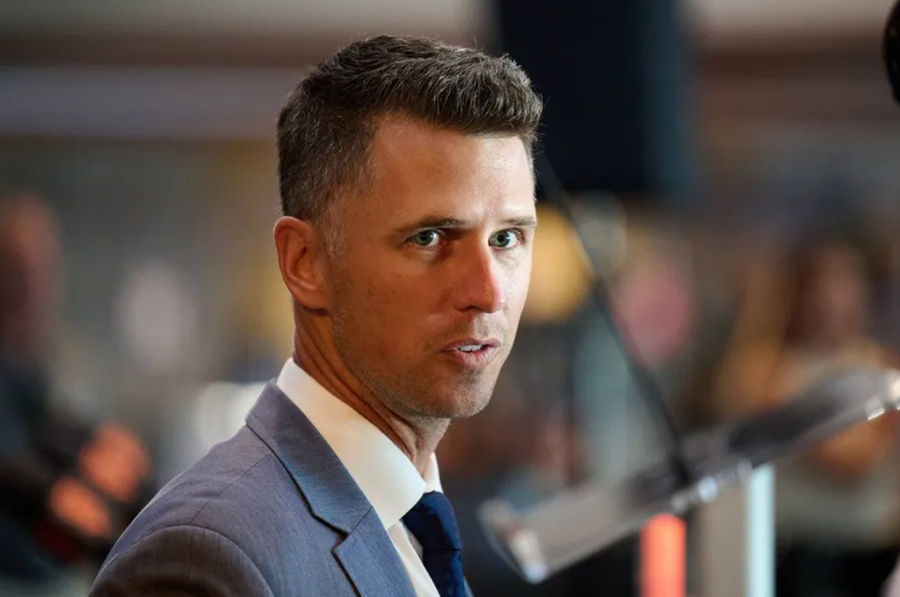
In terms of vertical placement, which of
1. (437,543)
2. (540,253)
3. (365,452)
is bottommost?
(540,253)

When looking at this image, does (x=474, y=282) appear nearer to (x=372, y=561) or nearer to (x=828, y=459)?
(x=372, y=561)

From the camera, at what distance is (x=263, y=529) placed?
1.22m

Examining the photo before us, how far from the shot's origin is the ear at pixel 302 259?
1.39 m

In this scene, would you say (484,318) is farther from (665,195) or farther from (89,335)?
(89,335)

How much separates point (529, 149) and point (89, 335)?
5824 millimetres

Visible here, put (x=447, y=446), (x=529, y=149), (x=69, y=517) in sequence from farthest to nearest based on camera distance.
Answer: (x=447, y=446) < (x=69, y=517) < (x=529, y=149)

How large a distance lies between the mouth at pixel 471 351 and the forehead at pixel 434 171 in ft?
0.39

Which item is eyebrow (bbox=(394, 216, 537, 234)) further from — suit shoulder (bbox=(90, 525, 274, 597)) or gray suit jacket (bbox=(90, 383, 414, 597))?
suit shoulder (bbox=(90, 525, 274, 597))

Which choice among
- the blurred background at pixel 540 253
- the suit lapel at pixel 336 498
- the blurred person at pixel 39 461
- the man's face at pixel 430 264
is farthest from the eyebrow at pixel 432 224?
the blurred background at pixel 540 253

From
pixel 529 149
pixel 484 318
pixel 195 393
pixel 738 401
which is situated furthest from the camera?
pixel 195 393

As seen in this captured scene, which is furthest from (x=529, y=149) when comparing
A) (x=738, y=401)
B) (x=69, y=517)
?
(x=738, y=401)

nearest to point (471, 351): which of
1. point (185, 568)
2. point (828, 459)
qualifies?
→ point (185, 568)

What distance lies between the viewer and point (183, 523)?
119 centimetres

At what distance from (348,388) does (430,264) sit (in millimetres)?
162
